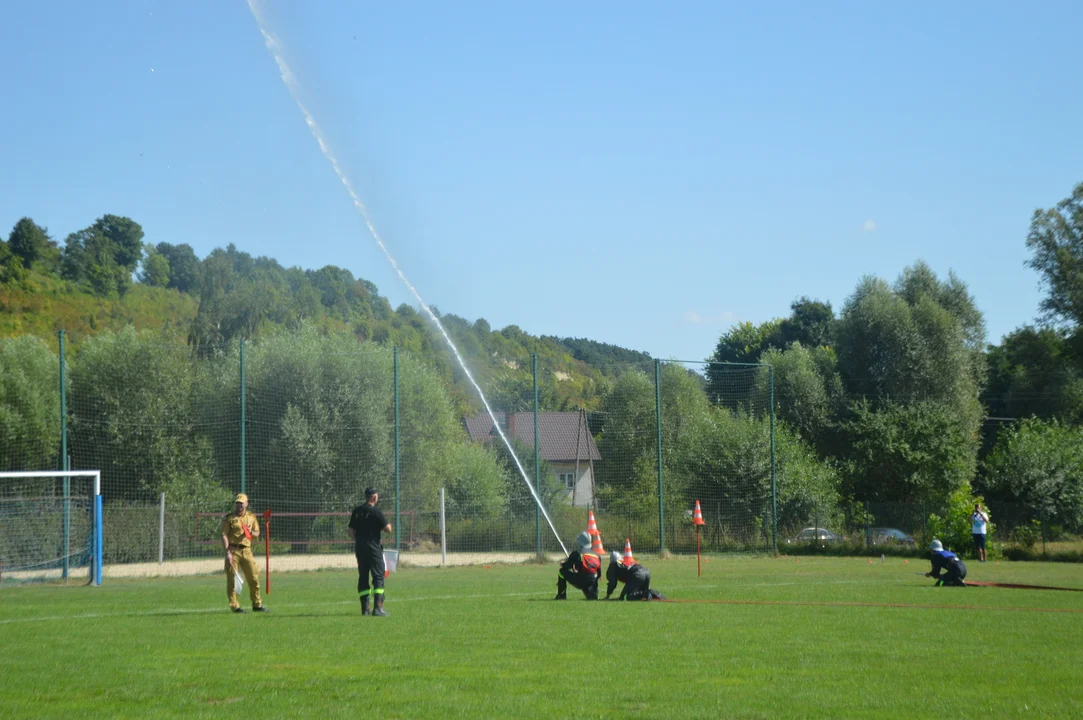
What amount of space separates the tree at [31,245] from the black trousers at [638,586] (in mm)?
85241

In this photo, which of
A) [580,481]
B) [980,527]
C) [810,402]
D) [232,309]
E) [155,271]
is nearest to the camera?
[980,527]

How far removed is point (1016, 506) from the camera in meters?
38.7

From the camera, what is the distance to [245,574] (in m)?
15.4

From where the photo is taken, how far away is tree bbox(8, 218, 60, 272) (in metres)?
90.9

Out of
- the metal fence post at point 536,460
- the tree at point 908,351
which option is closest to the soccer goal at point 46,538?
the metal fence post at point 536,460

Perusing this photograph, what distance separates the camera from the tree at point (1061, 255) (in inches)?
2219

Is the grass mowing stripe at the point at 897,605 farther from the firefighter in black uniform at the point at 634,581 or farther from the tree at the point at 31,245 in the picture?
the tree at the point at 31,245

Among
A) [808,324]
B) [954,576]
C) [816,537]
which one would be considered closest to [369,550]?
[954,576]

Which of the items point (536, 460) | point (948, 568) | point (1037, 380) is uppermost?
point (1037, 380)

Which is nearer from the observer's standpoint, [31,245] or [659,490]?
[659,490]

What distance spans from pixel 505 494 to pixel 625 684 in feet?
84.0

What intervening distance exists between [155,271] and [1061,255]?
92334 millimetres

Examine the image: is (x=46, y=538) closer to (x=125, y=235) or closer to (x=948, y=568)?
(x=948, y=568)

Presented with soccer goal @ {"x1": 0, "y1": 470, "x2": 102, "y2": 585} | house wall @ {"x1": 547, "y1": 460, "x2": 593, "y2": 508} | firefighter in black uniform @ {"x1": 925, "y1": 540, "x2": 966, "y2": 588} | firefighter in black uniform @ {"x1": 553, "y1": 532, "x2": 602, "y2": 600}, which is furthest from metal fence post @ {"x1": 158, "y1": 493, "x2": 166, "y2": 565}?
firefighter in black uniform @ {"x1": 925, "y1": 540, "x2": 966, "y2": 588}
